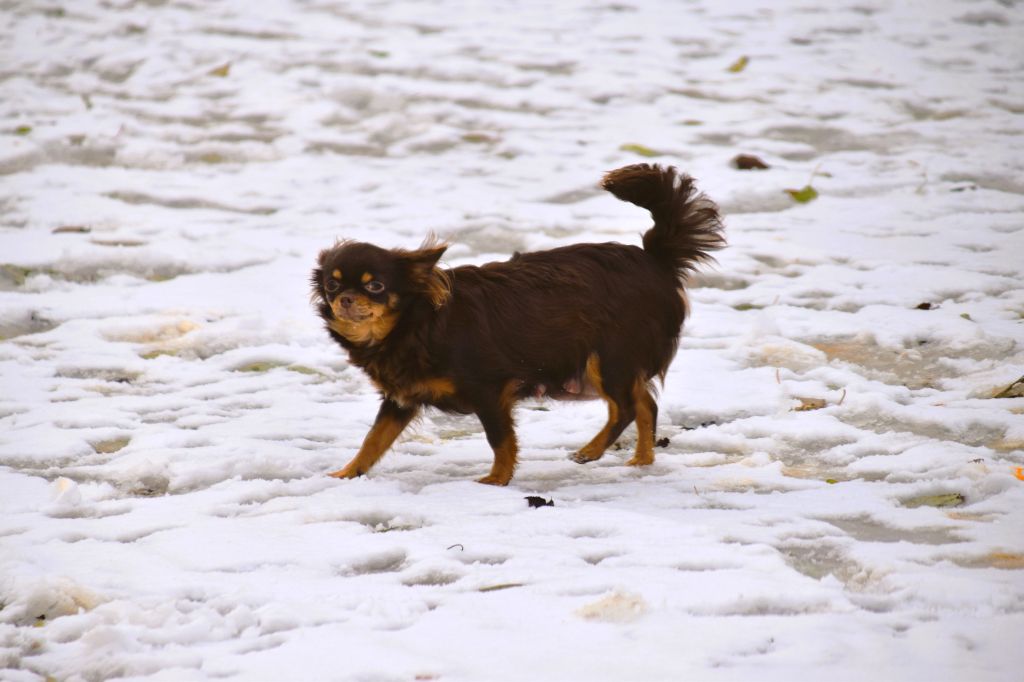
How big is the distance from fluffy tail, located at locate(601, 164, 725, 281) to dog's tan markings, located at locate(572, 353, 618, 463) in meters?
0.55

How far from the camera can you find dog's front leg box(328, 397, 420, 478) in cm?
390

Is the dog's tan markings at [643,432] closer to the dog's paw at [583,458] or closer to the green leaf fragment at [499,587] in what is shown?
the dog's paw at [583,458]

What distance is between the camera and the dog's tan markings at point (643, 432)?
4.07m

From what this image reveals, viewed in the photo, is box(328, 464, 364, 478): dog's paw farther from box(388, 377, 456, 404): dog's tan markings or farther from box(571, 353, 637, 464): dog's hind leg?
box(571, 353, 637, 464): dog's hind leg

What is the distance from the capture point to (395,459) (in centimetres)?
413

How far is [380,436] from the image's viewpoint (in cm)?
394

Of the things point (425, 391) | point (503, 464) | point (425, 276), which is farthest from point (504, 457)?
point (425, 276)

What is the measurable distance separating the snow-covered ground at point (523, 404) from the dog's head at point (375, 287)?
55cm

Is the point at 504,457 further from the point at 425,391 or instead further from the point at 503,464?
the point at 425,391

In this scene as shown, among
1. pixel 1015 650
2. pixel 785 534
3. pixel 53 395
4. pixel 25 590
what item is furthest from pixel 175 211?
pixel 1015 650

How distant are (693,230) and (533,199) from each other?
331 centimetres

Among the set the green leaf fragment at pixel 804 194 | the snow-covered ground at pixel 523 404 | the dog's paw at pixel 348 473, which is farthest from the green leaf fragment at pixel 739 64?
the dog's paw at pixel 348 473

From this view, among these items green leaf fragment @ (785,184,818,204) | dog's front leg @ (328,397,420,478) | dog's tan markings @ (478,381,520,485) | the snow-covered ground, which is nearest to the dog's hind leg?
the snow-covered ground

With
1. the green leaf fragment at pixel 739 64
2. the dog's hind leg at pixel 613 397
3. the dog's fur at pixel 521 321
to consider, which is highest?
the green leaf fragment at pixel 739 64
